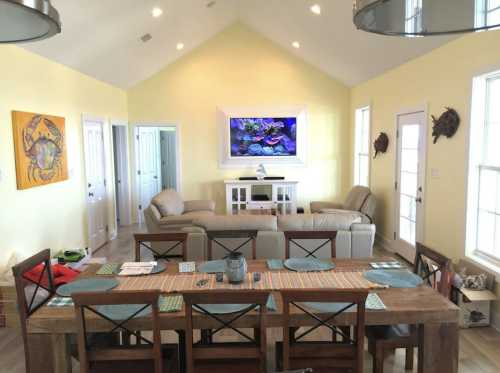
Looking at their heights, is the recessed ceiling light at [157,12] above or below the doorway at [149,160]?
above

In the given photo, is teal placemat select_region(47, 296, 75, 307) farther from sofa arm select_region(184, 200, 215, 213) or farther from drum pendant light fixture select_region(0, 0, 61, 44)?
sofa arm select_region(184, 200, 215, 213)

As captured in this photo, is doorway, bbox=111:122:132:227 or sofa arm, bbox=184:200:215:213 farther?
doorway, bbox=111:122:132:227

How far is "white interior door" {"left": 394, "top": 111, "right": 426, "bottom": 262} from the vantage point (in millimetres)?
5039

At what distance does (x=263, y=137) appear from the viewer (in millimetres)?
8305

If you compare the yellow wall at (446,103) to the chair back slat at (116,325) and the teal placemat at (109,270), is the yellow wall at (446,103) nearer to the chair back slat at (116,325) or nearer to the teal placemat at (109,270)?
the chair back slat at (116,325)

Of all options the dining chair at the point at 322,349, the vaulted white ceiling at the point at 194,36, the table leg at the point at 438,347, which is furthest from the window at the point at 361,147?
the dining chair at the point at 322,349

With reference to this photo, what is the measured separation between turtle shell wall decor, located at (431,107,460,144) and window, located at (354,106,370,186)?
2.78 metres

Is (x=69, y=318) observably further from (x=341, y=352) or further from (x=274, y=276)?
(x=341, y=352)

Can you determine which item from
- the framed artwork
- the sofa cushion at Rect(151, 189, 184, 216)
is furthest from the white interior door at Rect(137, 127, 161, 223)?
the framed artwork

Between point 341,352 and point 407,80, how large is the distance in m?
4.33

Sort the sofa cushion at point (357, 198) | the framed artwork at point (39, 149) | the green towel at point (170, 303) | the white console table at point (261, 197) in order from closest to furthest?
1. the green towel at point (170, 303)
2. the framed artwork at point (39, 149)
3. the sofa cushion at point (357, 198)
4. the white console table at point (261, 197)

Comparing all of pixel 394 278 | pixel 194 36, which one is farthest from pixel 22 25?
pixel 194 36

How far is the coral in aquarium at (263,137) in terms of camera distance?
8.29m

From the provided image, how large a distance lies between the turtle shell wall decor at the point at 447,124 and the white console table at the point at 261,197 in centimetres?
Result: 369
